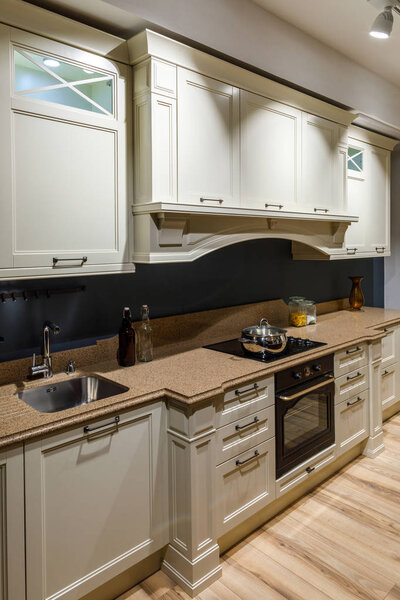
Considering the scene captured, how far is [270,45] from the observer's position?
2549 millimetres

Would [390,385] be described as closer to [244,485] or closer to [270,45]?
[244,485]

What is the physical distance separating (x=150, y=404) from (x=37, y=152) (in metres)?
1.11

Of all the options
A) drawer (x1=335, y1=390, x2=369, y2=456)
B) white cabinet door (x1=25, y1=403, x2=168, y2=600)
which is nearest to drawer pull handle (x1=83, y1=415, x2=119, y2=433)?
white cabinet door (x1=25, y1=403, x2=168, y2=600)

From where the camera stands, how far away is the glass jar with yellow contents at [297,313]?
10.7 ft

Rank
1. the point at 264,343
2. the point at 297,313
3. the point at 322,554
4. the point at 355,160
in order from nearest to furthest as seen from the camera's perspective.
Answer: the point at 322,554
the point at 264,343
the point at 297,313
the point at 355,160

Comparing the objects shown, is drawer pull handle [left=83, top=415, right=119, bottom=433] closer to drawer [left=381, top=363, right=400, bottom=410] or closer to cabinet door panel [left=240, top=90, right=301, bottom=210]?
cabinet door panel [left=240, top=90, right=301, bottom=210]

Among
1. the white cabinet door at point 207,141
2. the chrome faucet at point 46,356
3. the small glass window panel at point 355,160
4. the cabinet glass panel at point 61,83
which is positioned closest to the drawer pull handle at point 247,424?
the chrome faucet at point 46,356

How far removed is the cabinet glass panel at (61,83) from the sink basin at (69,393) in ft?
3.92

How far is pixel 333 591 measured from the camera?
1892mm

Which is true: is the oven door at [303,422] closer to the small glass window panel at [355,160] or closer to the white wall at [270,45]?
the small glass window panel at [355,160]

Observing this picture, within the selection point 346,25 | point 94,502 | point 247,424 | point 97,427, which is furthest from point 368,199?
point 94,502

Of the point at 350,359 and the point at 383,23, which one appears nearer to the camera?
the point at 383,23

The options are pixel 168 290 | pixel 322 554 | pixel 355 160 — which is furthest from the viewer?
pixel 355 160

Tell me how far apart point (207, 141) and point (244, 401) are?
4.23 ft
